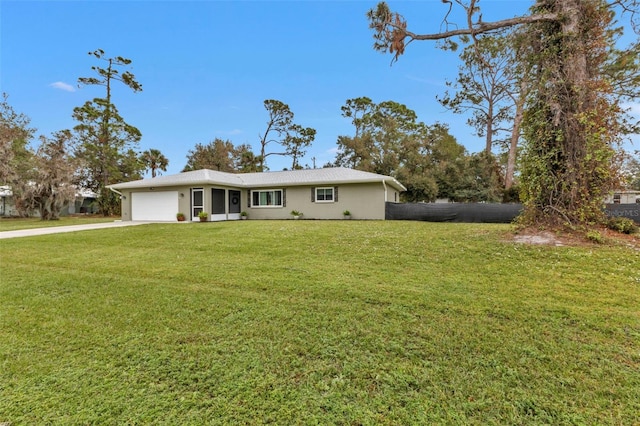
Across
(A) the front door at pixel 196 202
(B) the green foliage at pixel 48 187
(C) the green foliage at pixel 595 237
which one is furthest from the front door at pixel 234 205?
(C) the green foliage at pixel 595 237

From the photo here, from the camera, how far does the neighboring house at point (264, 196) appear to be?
47.5 ft

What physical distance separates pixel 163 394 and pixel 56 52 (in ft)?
64.8

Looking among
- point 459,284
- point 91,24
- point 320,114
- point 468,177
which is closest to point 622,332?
point 459,284

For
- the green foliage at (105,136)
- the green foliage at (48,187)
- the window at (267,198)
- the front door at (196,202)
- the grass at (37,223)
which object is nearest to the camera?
the grass at (37,223)

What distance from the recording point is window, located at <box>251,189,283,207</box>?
636 inches

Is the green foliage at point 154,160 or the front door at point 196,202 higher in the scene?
the green foliage at point 154,160

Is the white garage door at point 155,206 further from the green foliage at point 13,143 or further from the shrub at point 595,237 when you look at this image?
the shrub at point 595,237

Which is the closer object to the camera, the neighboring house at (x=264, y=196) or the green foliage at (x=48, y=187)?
the neighboring house at (x=264, y=196)

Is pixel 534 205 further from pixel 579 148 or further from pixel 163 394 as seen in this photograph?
pixel 163 394

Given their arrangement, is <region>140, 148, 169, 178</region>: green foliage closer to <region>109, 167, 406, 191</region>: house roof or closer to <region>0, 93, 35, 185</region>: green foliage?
<region>0, 93, 35, 185</region>: green foliage

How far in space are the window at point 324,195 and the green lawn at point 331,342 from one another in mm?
10162

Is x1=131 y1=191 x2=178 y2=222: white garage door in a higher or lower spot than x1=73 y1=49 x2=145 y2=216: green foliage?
lower

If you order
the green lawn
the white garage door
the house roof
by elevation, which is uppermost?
the house roof

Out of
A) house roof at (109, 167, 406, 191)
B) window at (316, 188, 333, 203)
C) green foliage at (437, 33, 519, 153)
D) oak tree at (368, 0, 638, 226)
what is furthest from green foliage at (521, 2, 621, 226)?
green foliage at (437, 33, 519, 153)
